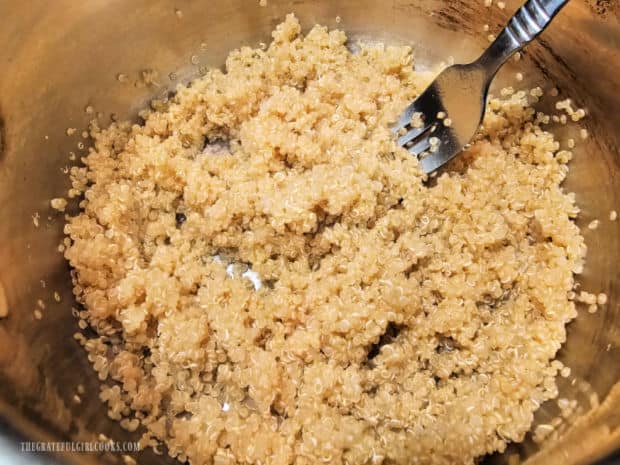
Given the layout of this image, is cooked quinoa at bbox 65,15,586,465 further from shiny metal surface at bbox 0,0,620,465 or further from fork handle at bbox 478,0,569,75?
fork handle at bbox 478,0,569,75

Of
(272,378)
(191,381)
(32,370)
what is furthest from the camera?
(191,381)

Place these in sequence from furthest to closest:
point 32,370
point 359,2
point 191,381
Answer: point 359,2, point 191,381, point 32,370

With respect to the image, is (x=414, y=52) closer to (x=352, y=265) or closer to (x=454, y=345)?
(x=352, y=265)

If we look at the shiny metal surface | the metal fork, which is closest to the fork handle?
the metal fork

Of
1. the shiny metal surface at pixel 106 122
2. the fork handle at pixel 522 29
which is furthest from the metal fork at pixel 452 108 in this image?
the shiny metal surface at pixel 106 122

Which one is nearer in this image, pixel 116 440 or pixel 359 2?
pixel 116 440

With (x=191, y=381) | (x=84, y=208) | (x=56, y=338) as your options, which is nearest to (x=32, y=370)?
(x=56, y=338)
